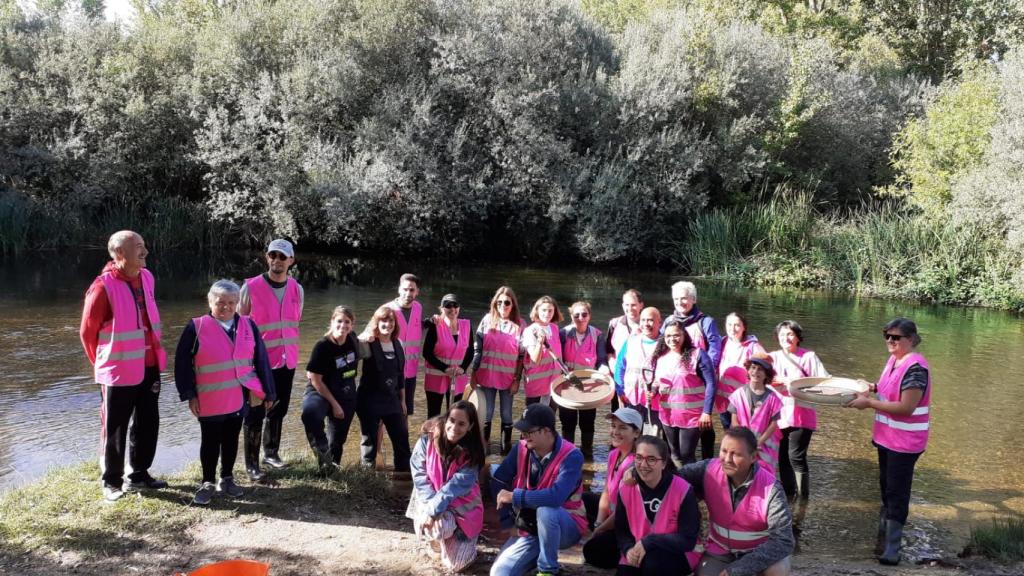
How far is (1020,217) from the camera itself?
17.6m

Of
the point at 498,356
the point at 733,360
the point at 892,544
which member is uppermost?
the point at 733,360

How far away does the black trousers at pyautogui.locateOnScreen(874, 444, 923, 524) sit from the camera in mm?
5488

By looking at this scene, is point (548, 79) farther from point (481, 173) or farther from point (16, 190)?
point (16, 190)

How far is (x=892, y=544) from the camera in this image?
5.54m

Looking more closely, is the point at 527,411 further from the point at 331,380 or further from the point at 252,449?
the point at 252,449

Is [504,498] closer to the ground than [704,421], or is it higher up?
closer to the ground

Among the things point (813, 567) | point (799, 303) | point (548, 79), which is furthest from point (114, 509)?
point (548, 79)

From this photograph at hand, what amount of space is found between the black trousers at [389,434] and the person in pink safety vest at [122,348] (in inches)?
69.5

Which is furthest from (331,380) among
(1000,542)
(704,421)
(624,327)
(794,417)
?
(1000,542)

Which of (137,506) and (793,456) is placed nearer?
(137,506)

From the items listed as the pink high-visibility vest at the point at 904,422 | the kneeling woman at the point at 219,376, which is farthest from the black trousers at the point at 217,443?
the pink high-visibility vest at the point at 904,422

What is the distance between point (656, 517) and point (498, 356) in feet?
9.58

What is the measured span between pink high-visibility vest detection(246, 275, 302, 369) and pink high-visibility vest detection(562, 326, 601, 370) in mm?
2633

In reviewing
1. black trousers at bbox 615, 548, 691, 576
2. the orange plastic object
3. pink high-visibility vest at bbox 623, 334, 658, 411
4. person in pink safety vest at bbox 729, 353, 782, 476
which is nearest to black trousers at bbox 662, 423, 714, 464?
pink high-visibility vest at bbox 623, 334, 658, 411
